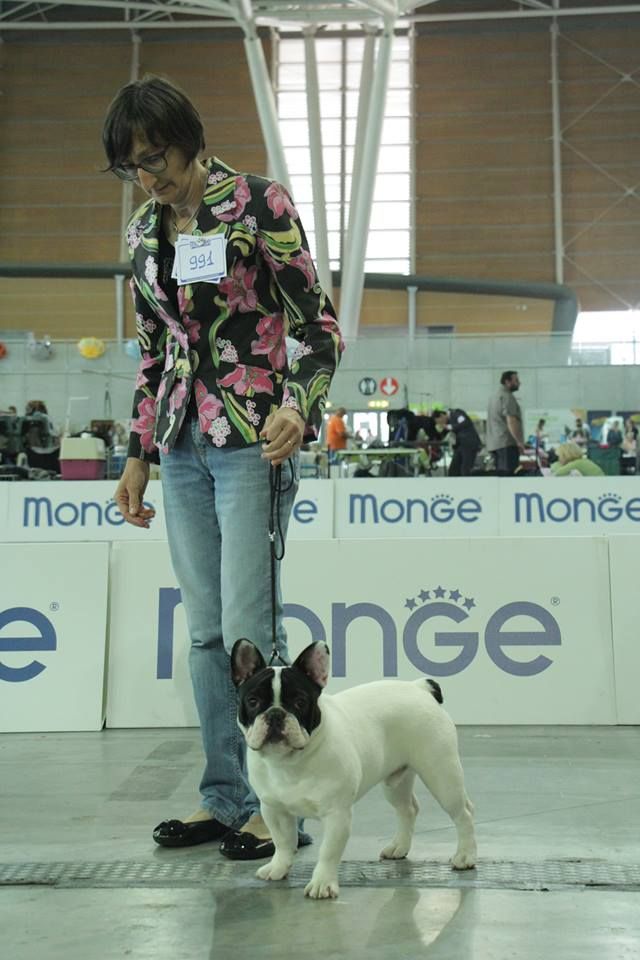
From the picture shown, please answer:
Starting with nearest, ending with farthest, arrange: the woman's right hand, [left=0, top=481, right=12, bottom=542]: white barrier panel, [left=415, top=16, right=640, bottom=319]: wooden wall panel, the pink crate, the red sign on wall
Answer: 1. the woman's right hand
2. [left=0, top=481, right=12, bottom=542]: white barrier panel
3. the pink crate
4. the red sign on wall
5. [left=415, top=16, right=640, bottom=319]: wooden wall panel

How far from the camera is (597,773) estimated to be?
3.83m

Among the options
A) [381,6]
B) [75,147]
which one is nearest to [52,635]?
[381,6]

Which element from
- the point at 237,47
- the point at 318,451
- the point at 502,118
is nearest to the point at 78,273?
the point at 237,47

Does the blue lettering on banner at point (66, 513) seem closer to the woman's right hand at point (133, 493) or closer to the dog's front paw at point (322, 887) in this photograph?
the woman's right hand at point (133, 493)

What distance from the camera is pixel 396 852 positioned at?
2.72 metres

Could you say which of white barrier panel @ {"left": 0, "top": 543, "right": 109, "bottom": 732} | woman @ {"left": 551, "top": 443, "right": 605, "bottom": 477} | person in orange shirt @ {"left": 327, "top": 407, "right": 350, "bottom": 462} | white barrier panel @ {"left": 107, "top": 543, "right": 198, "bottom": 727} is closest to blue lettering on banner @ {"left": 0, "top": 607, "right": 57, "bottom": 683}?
white barrier panel @ {"left": 0, "top": 543, "right": 109, "bottom": 732}

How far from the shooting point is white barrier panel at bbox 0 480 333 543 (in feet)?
28.9

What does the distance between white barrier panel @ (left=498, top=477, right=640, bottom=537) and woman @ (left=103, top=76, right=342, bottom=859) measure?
6.48 metres

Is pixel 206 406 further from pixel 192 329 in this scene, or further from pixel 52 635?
pixel 52 635

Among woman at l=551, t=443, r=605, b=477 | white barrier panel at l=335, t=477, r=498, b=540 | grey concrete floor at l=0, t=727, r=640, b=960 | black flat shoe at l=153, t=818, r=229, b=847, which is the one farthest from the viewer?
woman at l=551, t=443, r=605, b=477

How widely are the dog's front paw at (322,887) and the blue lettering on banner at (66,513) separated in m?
6.58

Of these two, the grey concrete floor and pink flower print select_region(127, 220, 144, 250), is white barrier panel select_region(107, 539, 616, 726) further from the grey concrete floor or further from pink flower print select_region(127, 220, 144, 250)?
pink flower print select_region(127, 220, 144, 250)

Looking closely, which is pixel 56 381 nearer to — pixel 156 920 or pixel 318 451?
pixel 318 451

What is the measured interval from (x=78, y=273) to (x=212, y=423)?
2597 cm
